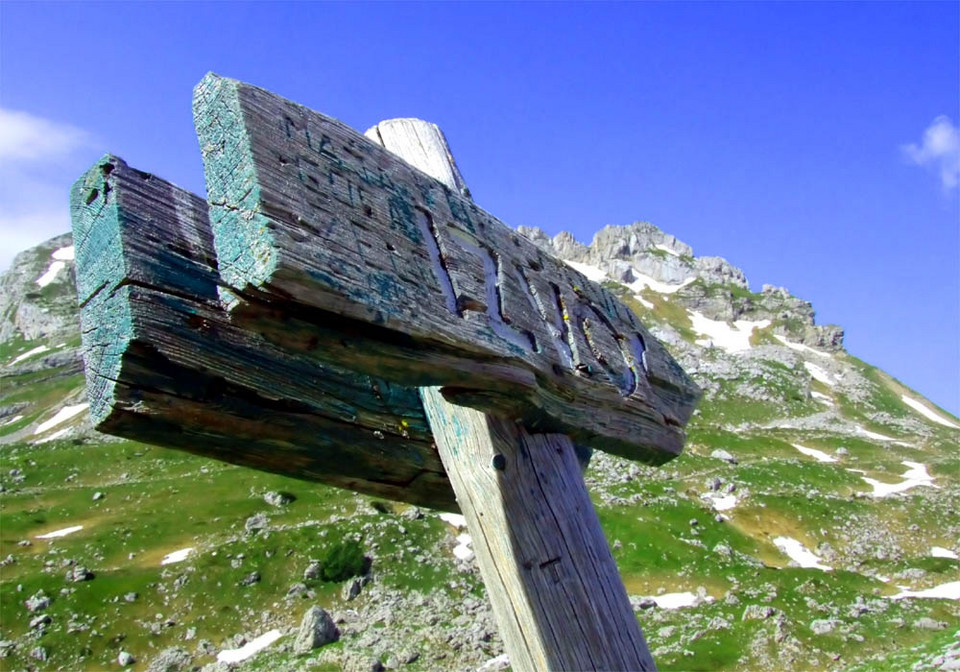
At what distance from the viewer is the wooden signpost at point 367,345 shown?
2398 mm

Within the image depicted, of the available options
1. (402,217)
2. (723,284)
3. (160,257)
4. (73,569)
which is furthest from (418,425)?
(723,284)

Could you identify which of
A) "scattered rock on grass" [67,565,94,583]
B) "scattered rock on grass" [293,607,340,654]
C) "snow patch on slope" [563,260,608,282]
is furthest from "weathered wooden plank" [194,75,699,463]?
"snow patch on slope" [563,260,608,282]

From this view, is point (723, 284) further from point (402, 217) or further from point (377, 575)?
point (402, 217)

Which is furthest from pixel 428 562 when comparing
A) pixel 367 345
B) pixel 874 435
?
pixel 874 435

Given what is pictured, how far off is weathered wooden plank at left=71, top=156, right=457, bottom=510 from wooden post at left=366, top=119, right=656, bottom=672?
60 cm

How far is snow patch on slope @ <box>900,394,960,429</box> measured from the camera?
11376 centimetres

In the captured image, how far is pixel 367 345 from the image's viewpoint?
250 cm

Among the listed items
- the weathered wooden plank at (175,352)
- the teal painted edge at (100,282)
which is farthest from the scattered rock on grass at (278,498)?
the teal painted edge at (100,282)

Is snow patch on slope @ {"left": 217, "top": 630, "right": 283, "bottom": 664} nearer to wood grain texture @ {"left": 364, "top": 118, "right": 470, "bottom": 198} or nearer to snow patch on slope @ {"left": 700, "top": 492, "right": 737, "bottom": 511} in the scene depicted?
snow patch on slope @ {"left": 700, "top": 492, "right": 737, "bottom": 511}

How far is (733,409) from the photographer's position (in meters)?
95.9

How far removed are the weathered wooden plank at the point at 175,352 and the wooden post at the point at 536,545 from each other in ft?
1.97

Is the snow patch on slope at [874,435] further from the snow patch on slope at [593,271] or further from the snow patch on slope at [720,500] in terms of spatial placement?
the snow patch on slope at [593,271]

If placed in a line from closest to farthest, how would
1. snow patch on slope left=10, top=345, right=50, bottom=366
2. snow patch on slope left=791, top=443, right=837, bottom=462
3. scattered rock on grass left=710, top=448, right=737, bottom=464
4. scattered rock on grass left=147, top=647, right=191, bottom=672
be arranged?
scattered rock on grass left=147, top=647, right=191, bottom=672, scattered rock on grass left=710, top=448, right=737, bottom=464, snow patch on slope left=791, top=443, right=837, bottom=462, snow patch on slope left=10, top=345, right=50, bottom=366

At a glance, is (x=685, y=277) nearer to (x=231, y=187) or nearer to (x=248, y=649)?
(x=248, y=649)
